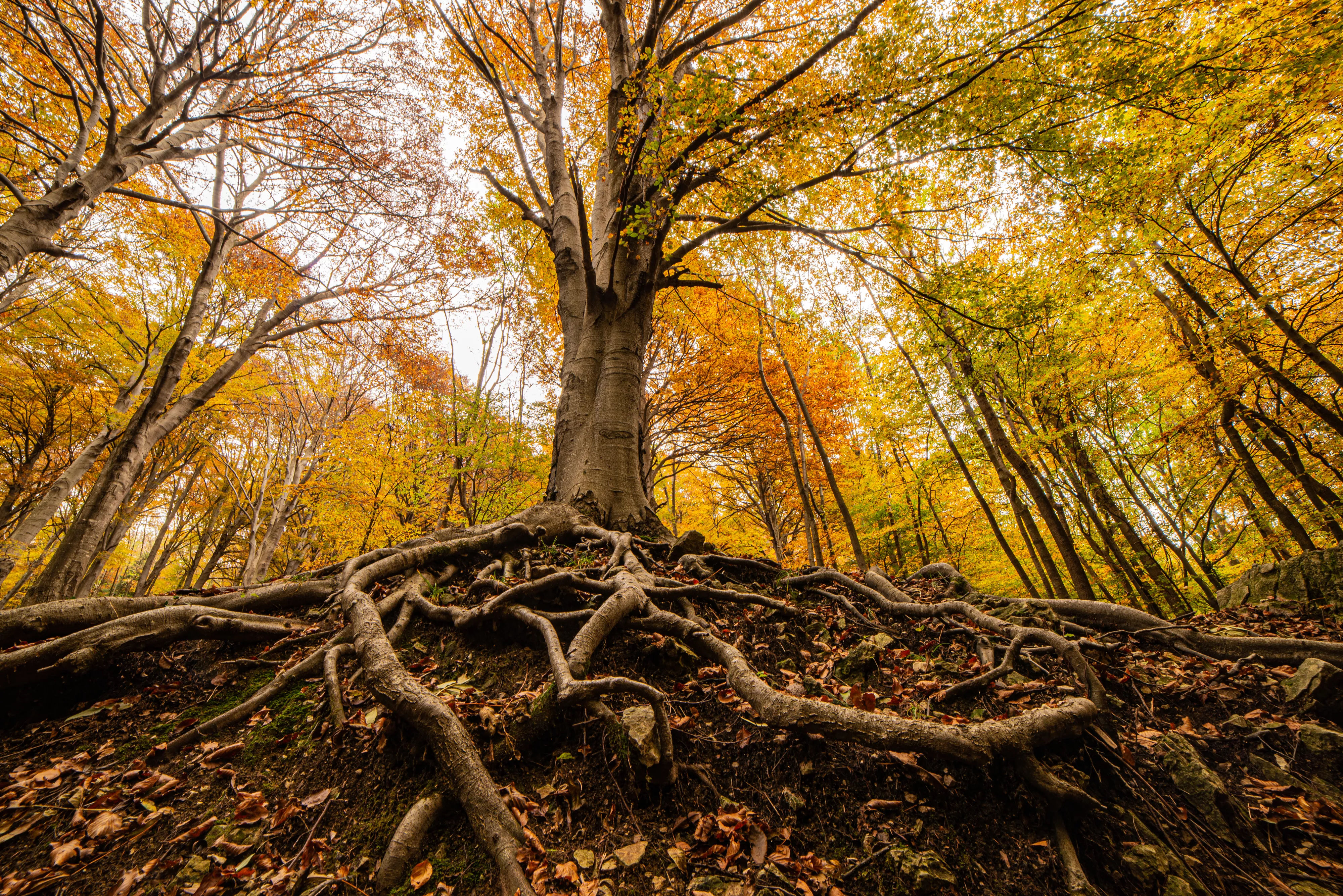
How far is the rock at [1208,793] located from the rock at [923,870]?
1325 millimetres

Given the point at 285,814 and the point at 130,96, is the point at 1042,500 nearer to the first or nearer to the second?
the point at 285,814

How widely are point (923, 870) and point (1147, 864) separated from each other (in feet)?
2.94

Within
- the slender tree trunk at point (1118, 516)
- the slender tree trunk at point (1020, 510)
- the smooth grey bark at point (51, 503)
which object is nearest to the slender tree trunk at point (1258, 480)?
the slender tree trunk at point (1118, 516)

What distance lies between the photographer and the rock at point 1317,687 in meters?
2.53

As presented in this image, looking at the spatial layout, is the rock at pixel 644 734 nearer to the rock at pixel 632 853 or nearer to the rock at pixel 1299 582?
the rock at pixel 632 853

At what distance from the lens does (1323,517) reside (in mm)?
6543

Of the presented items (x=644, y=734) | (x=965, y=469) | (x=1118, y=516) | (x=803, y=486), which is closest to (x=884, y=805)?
(x=644, y=734)

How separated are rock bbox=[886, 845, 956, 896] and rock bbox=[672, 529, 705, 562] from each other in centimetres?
308

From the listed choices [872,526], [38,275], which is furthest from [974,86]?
[38,275]

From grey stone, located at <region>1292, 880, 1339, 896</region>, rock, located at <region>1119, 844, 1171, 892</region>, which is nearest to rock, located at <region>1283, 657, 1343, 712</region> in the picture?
grey stone, located at <region>1292, 880, 1339, 896</region>

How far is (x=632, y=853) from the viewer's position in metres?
1.80

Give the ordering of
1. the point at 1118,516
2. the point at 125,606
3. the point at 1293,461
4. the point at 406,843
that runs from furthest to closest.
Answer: the point at 1118,516 < the point at 1293,461 < the point at 125,606 < the point at 406,843

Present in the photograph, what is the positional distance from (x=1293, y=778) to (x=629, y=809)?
125 inches

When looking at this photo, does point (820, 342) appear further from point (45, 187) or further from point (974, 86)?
point (45, 187)
